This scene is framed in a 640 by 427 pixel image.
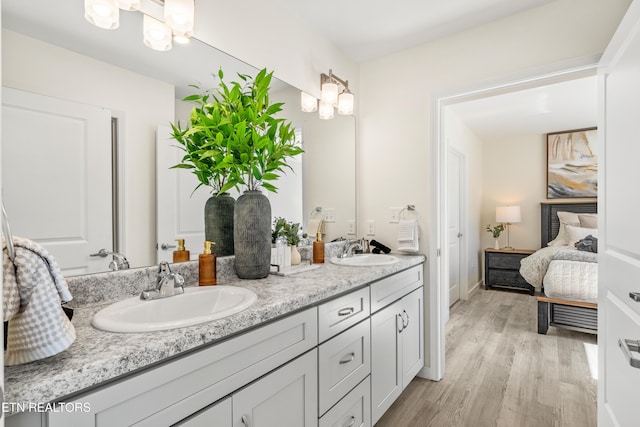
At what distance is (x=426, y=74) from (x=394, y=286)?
1496 mm

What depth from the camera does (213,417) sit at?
2.95 feet

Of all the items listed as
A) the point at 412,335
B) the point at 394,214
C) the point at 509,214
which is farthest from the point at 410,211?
the point at 509,214

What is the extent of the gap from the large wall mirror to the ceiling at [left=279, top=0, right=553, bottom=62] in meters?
0.90

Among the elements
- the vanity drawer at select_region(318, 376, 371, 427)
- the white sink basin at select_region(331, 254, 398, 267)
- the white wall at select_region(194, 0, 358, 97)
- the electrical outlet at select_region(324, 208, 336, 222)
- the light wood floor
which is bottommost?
the light wood floor

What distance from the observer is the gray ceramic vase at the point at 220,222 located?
1.57 meters

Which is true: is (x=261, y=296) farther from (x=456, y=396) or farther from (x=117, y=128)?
(x=456, y=396)

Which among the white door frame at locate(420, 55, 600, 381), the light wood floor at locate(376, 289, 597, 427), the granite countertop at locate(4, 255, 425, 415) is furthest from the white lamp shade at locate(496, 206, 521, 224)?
the granite countertop at locate(4, 255, 425, 415)

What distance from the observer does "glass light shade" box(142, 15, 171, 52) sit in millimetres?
1351

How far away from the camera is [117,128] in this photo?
1.23 meters

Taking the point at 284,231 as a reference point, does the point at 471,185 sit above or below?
above

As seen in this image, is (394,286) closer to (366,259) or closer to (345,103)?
(366,259)

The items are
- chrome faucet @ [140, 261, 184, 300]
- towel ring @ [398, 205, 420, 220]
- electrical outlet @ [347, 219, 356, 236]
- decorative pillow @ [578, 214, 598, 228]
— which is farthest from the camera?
decorative pillow @ [578, 214, 598, 228]

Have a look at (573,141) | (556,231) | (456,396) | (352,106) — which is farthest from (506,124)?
(456,396)

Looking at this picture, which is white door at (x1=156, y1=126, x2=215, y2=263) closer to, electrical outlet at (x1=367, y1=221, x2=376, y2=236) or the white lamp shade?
electrical outlet at (x1=367, y1=221, x2=376, y2=236)
